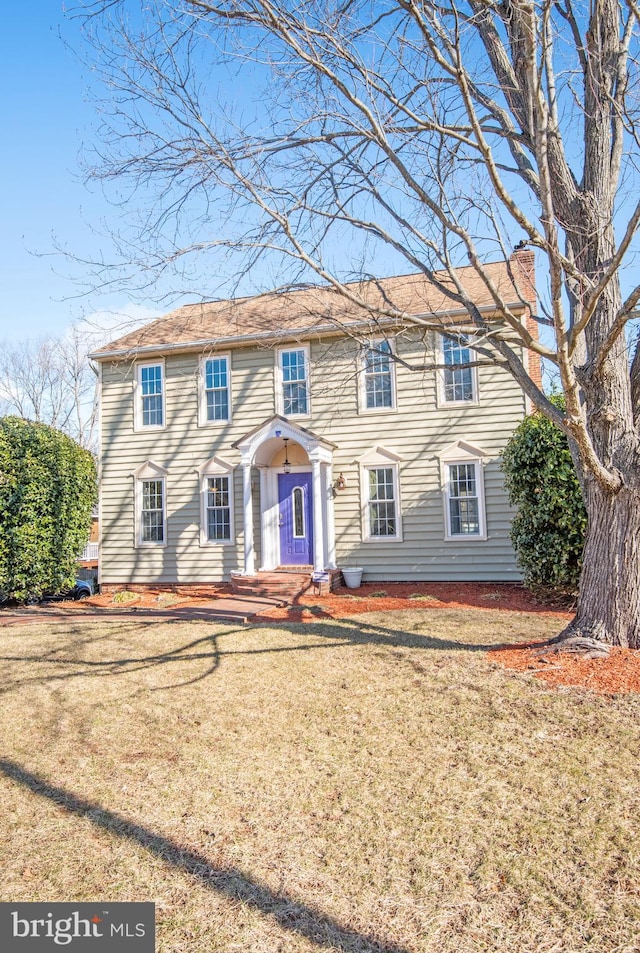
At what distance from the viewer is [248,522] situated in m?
13.1

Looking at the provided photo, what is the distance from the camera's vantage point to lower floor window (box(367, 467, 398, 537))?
13.3m

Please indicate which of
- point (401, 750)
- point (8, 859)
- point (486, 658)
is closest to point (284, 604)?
point (486, 658)

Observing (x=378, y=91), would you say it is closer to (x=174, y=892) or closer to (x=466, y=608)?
(x=174, y=892)

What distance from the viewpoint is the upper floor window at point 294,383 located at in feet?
45.8

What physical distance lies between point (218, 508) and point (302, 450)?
8.02 ft

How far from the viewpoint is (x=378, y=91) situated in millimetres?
5930

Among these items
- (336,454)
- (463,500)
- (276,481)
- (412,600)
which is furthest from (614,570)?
(276,481)

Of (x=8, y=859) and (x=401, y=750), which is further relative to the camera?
(x=401, y=750)

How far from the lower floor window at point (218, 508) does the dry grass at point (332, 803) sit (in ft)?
25.1

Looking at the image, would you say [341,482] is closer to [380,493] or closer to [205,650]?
[380,493]

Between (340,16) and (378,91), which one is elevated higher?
(340,16)

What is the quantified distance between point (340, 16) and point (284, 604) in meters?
8.58

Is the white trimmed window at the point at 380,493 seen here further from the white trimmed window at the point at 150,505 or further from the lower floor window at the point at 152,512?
the lower floor window at the point at 152,512

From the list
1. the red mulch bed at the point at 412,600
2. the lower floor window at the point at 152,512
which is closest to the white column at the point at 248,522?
the red mulch bed at the point at 412,600
